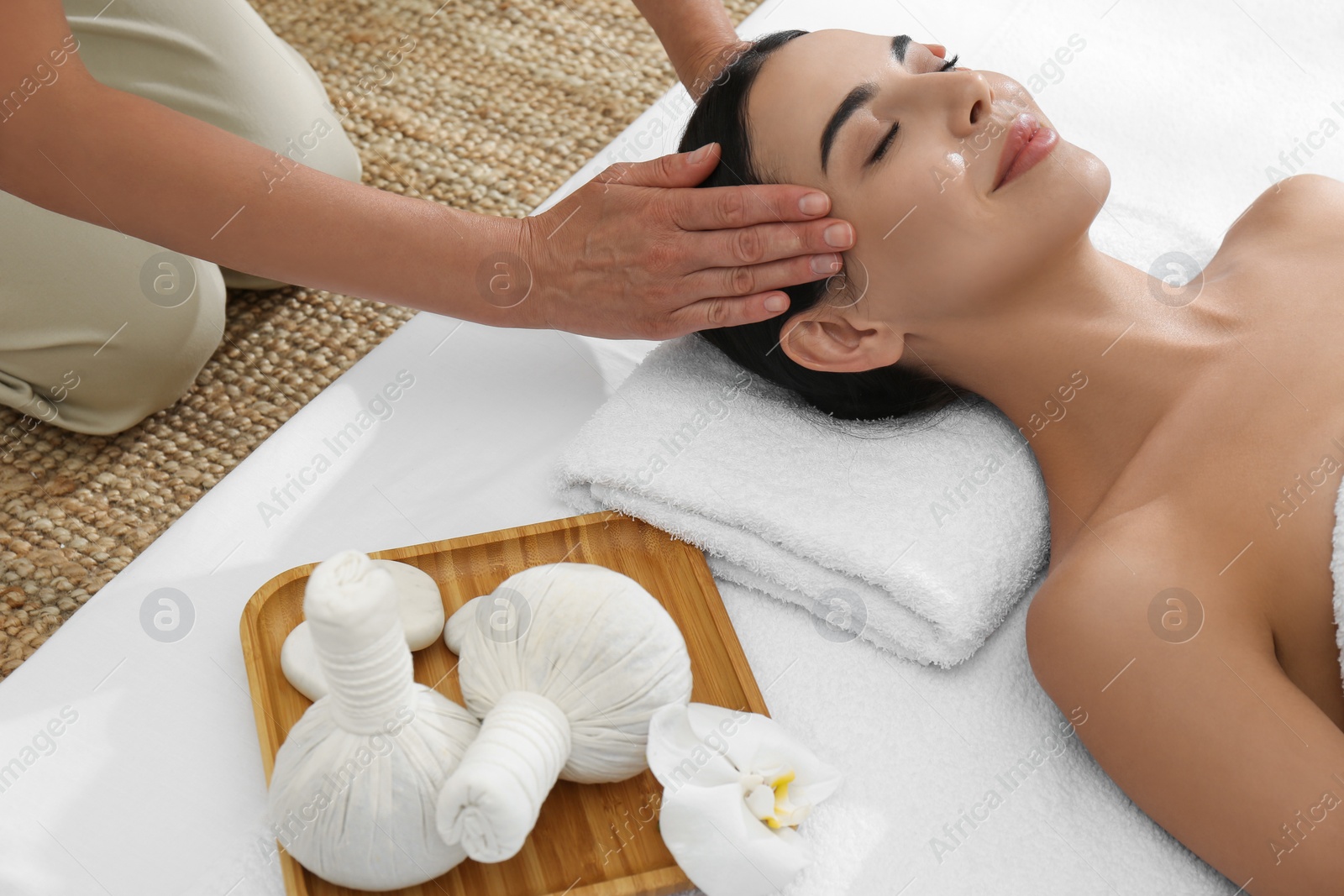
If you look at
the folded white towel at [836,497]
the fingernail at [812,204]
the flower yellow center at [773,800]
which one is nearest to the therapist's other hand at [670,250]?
the fingernail at [812,204]

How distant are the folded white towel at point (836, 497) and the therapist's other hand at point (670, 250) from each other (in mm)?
103

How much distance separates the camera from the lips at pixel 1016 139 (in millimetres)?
989

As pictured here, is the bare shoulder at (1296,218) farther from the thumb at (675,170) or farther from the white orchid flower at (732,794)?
the white orchid flower at (732,794)

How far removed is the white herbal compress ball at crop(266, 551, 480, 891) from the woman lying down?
1.73ft

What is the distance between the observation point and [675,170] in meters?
1.05

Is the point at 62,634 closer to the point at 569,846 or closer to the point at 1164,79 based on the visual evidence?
the point at 569,846

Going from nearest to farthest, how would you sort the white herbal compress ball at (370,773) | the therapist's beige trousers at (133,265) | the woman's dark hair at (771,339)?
the white herbal compress ball at (370,773) → the woman's dark hair at (771,339) → the therapist's beige trousers at (133,265)

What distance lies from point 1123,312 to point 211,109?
124cm

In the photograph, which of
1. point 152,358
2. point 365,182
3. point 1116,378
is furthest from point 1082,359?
point 365,182

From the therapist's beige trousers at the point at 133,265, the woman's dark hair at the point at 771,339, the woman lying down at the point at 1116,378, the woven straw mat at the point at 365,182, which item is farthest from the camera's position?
the woven straw mat at the point at 365,182

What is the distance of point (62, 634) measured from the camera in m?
1.06

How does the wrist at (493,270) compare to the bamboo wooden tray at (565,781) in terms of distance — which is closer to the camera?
the bamboo wooden tray at (565,781)

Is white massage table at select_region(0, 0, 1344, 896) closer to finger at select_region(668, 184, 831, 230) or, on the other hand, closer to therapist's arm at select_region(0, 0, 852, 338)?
therapist's arm at select_region(0, 0, 852, 338)

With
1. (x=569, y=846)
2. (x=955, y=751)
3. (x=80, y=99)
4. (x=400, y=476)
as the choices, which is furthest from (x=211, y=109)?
(x=955, y=751)
